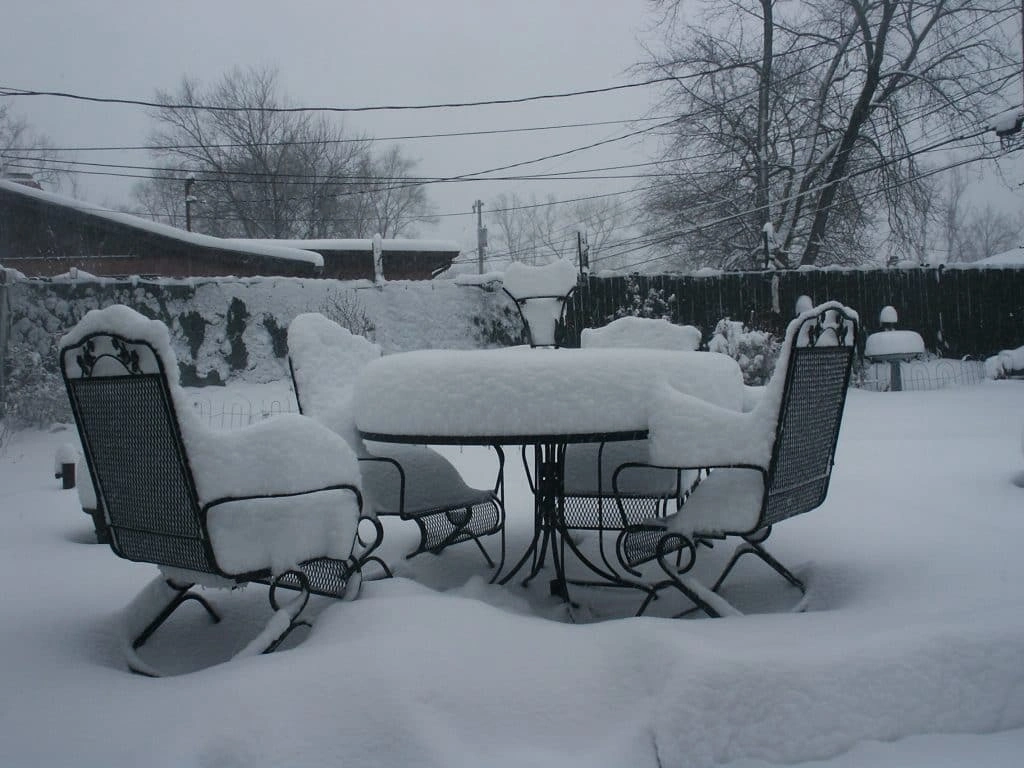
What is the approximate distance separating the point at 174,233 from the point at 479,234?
1958 centimetres

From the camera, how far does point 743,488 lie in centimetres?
172

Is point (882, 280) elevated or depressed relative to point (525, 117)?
depressed

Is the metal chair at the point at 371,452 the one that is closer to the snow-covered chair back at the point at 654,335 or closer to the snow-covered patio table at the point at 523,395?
the snow-covered patio table at the point at 523,395

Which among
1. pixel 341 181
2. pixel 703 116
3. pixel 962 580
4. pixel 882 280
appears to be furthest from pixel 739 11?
pixel 962 580

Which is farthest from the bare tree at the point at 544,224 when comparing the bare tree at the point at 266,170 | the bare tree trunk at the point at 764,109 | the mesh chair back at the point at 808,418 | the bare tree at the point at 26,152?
the mesh chair back at the point at 808,418

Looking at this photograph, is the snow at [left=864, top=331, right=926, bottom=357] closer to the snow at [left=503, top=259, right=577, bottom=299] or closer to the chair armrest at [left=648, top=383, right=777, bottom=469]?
the snow at [left=503, top=259, right=577, bottom=299]

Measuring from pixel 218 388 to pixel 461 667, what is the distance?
25.4 ft

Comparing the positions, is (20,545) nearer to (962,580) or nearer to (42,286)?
(962,580)

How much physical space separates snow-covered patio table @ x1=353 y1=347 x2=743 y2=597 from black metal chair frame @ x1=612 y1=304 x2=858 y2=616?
0.72ft

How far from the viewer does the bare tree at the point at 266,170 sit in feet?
48.7

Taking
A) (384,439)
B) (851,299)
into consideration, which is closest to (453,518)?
(384,439)

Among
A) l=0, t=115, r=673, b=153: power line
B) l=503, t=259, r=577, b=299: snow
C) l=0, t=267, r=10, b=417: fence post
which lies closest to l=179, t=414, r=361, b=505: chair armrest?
l=503, t=259, r=577, b=299: snow

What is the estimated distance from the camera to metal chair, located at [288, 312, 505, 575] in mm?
2256

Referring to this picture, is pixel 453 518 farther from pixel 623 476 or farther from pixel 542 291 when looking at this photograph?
pixel 542 291
